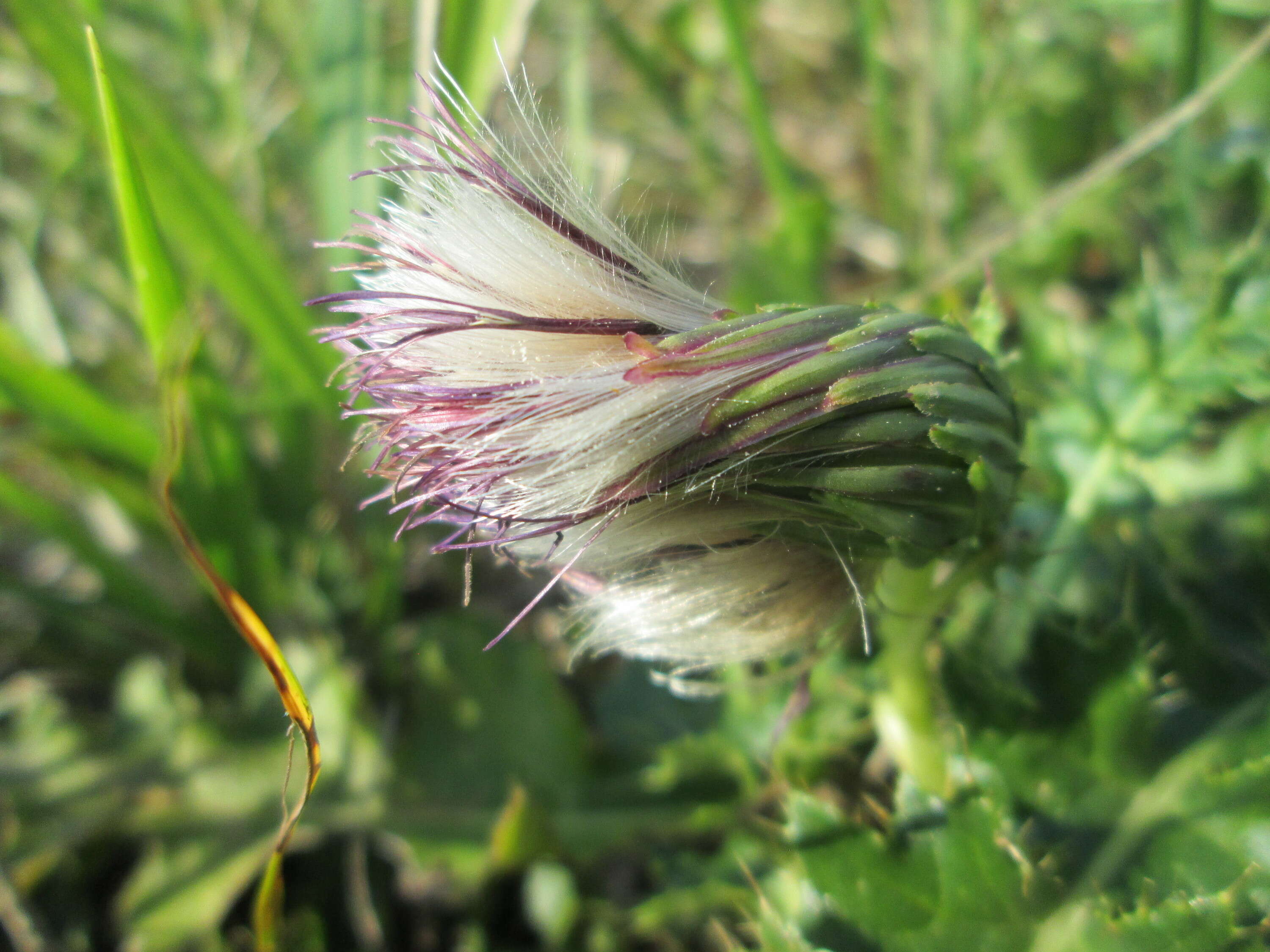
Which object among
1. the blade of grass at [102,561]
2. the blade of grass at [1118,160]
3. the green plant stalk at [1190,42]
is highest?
the green plant stalk at [1190,42]

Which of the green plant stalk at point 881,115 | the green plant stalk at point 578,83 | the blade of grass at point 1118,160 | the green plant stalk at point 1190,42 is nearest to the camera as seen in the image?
the blade of grass at point 1118,160

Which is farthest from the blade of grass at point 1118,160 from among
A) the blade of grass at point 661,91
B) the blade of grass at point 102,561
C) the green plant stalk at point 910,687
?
the blade of grass at point 102,561

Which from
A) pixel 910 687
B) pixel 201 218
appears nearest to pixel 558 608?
pixel 910 687

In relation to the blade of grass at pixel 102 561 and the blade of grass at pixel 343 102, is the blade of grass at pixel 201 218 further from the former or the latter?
the blade of grass at pixel 102 561

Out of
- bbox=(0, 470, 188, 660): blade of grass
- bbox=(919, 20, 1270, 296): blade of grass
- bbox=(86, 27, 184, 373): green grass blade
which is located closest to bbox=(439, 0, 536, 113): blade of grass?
bbox=(86, 27, 184, 373): green grass blade

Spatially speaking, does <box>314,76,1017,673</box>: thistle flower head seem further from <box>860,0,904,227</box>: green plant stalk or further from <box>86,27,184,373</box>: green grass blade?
<box>860,0,904,227</box>: green plant stalk

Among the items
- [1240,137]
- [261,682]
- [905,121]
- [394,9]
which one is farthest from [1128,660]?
[394,9]
